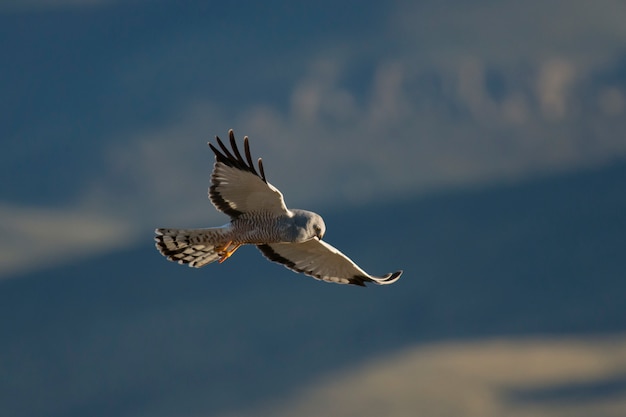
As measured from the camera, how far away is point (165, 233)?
89.4ft

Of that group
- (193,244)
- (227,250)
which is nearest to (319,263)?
(227,250)

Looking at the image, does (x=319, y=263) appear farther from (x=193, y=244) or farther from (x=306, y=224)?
(x=193, y=244)

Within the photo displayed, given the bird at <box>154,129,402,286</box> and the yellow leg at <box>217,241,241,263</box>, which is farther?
the yellow leg at <box>217,241,241,263</box>

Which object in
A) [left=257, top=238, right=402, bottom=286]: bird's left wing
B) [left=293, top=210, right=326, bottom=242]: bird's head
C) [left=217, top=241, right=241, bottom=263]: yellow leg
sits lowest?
[left=217, top=241, right=241, bottom=263]: yellow leg

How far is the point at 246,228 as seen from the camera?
26375 millimetres

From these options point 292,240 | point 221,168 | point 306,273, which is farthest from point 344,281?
point 221,168

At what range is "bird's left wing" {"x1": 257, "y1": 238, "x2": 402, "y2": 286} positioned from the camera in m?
28.3

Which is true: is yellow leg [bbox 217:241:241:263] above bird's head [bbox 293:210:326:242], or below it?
below

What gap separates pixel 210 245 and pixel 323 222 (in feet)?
8.22

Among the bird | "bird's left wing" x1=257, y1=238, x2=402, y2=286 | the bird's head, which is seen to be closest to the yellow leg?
the bird

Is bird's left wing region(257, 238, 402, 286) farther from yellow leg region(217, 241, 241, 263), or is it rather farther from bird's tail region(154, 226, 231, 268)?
yellow leg region(217, 241, 241, 263)

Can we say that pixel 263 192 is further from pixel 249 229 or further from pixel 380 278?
pixel 380 278

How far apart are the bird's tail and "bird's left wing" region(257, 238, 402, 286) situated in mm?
1694

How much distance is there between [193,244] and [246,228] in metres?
1.50
